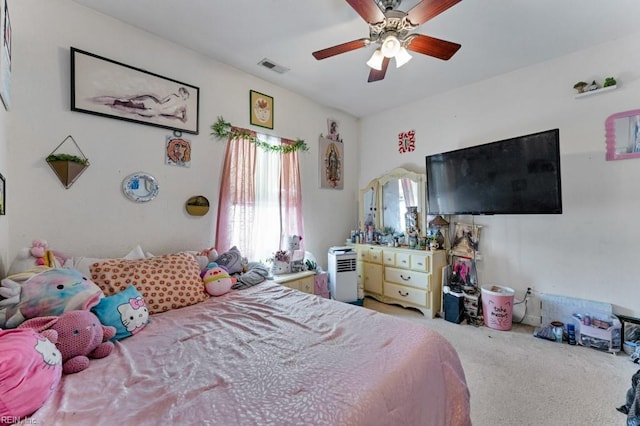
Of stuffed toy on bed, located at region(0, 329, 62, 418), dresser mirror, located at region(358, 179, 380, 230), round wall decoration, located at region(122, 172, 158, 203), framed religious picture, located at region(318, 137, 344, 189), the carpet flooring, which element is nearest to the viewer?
stuffed toy on bed, located at region(0, 329, 62, 418)

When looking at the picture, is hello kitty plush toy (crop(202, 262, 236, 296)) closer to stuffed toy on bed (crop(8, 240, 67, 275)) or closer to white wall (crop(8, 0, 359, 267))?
white wall (crop(8, 0, 359, 267))

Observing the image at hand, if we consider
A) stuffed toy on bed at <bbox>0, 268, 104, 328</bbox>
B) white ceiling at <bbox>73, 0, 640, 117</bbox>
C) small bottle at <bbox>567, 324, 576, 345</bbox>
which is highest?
white ceiling at <bbox>73, 0, 640, 117</bbox>

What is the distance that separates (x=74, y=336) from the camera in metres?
1.08

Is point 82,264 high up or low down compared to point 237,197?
down

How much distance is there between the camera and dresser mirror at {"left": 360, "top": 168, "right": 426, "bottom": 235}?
3432 mm

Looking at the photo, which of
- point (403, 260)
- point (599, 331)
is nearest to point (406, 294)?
point (403, 260)

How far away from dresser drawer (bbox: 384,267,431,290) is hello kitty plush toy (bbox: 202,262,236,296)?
7.01 ft

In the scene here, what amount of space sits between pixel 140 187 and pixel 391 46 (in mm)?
2224

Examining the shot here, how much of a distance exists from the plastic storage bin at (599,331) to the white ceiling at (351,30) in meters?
2.21

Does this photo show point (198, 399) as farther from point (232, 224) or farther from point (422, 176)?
point (422, 176)

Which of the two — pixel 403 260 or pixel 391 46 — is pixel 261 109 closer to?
pixel 391 46

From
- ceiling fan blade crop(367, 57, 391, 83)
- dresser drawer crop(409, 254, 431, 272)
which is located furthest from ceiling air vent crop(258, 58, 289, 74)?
dresser drawer crop(409, 254, 431, 272)

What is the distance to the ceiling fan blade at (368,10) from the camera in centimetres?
148

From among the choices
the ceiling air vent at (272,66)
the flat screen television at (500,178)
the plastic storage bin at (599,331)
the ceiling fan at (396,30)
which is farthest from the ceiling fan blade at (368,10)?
the plastic storage bin at (599,331)
